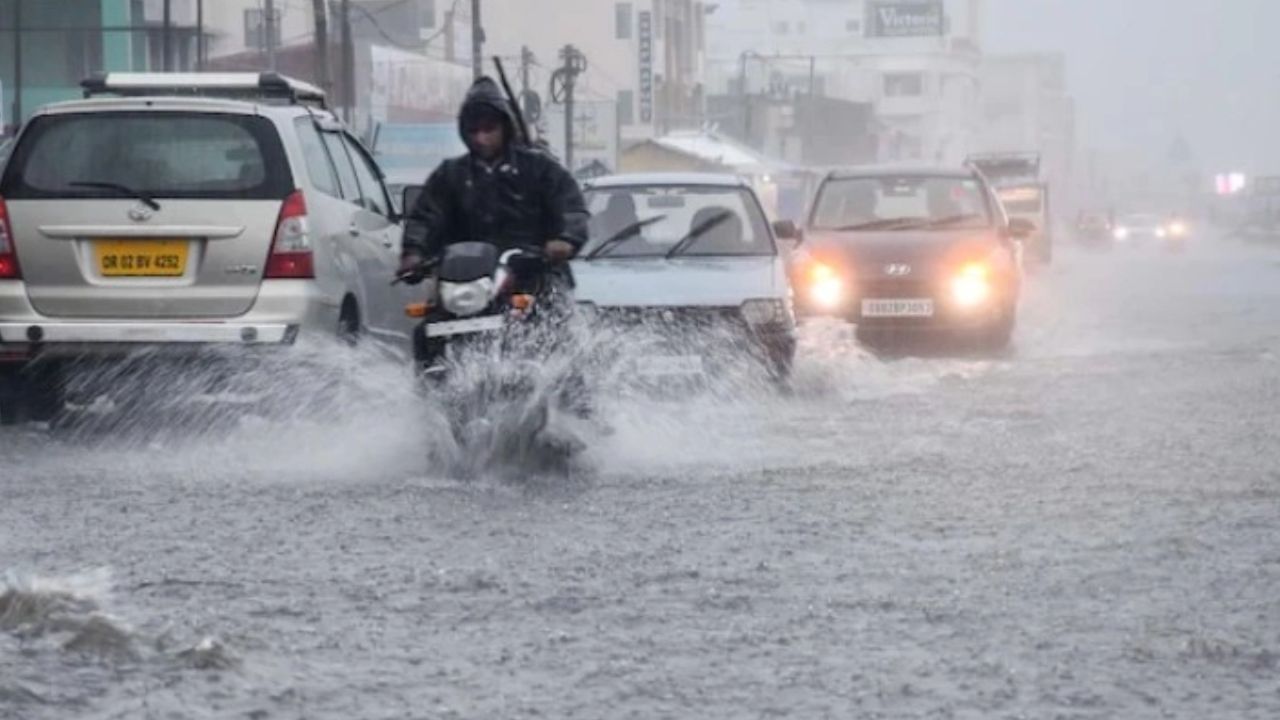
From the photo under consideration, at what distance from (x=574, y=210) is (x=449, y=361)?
88cm

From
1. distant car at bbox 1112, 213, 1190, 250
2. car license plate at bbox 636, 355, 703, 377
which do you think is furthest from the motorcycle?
distant car at bbox 1112, 213, 1190, 250

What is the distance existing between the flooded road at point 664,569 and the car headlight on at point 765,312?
123 cm

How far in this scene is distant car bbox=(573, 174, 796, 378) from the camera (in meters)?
15.0

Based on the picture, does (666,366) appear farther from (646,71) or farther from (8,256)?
(646,71)

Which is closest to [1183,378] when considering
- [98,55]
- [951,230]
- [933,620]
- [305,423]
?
[951,230]

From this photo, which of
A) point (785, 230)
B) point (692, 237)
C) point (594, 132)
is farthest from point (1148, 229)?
point (692, 237)

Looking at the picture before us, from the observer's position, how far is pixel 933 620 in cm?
699

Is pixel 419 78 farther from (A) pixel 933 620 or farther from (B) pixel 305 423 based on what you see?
(A) pixel 933 620

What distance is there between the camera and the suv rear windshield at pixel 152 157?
12242mm

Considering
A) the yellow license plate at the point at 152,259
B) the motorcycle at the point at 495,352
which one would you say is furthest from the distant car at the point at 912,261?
the motorcycle at the point at 495,352

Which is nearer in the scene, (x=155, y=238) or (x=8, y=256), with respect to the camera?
(x=155, y=238)

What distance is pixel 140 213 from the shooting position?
12062 millimetres

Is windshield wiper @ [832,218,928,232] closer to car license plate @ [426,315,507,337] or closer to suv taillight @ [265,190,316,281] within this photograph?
suv taillight @ [265,190,316,281]

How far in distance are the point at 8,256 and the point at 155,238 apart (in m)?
0.73
